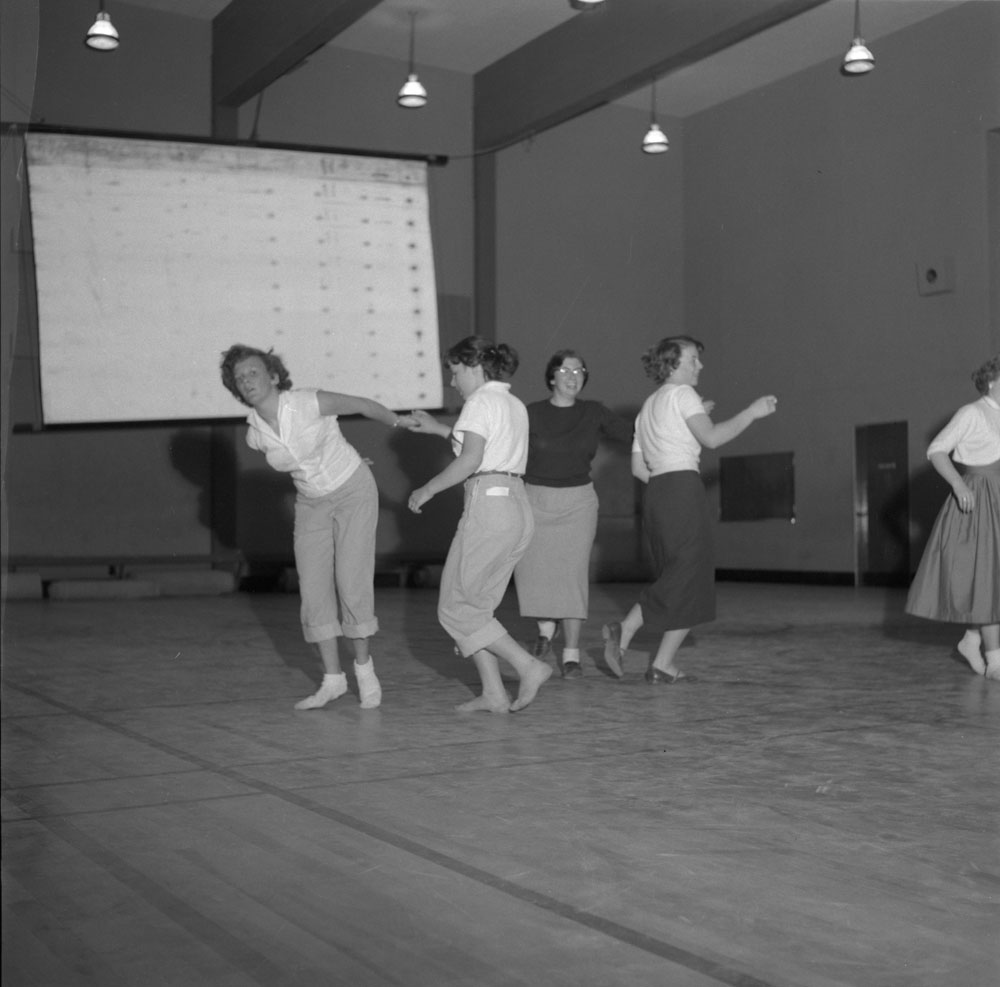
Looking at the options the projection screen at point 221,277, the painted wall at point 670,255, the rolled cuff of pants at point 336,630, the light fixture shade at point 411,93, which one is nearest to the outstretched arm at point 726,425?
the rolled cuff of pants at point 336,630

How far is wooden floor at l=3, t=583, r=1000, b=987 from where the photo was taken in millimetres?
2076

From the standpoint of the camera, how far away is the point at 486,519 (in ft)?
14.7

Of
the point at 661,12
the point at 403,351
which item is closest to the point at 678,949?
the point at 403,351

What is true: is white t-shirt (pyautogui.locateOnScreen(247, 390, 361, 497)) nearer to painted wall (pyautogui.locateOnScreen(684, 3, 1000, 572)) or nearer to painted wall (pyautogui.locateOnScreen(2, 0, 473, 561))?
painted wall (pyautogui.locateOnScreen(2, 0, 473, 561))

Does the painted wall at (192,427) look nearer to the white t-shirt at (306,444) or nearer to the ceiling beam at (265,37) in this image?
the ceiling beam at (265,37)

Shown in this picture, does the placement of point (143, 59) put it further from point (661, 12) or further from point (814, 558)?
point (814, 558)

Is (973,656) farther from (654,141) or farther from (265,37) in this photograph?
(265,37)

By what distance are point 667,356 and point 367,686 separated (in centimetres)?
178

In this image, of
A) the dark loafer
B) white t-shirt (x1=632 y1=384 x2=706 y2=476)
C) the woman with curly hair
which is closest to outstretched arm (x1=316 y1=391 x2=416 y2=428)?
the woman with curly hair

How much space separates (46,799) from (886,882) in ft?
6.62

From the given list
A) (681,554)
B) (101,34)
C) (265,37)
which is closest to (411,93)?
(265,37)

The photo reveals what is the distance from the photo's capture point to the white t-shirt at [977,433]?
568 centimetres

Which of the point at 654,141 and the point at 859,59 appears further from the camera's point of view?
the point at 654,141

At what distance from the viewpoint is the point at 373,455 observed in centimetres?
1392
